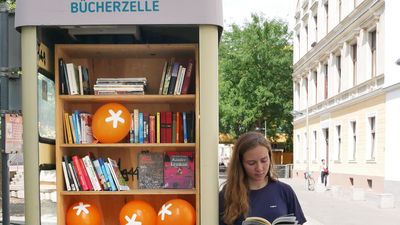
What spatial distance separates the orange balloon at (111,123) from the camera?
428cm

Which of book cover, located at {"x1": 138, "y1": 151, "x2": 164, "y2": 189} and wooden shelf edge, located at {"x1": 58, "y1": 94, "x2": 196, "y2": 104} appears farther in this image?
book cover, located at {"x1": 138, "y1": 151, "x2": 164, "y2": 189}

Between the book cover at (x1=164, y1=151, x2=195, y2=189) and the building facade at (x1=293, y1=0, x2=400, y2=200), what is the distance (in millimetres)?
14126

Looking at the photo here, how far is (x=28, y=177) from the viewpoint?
385cm

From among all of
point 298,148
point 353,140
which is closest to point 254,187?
point 353,140

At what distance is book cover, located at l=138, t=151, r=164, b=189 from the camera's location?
4605 mm

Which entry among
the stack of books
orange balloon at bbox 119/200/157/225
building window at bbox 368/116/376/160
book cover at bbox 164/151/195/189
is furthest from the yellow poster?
building window at bbox 368/116/376/160

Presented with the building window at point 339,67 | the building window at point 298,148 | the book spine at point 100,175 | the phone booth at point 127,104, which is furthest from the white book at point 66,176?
the building window at point 298,148

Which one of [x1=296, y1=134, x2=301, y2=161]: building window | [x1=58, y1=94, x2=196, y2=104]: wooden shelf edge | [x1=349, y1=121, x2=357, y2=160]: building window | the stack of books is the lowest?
[x1=296, y1=134, x2=301, y2=161]: building window

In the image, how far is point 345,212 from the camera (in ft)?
50.5

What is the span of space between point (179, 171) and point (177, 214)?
45 cm

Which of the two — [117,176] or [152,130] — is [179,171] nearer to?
[152,130]

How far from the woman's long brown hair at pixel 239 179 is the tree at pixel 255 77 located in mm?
32225

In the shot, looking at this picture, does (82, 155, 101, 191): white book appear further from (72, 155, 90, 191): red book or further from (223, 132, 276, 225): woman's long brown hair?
(223, 132, 276, 225): woman's long brown hair

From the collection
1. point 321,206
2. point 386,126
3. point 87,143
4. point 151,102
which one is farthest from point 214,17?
point 386,126
